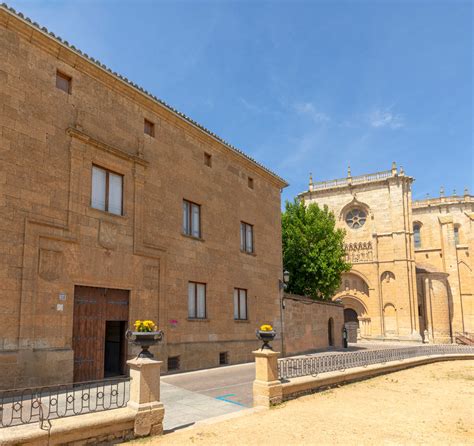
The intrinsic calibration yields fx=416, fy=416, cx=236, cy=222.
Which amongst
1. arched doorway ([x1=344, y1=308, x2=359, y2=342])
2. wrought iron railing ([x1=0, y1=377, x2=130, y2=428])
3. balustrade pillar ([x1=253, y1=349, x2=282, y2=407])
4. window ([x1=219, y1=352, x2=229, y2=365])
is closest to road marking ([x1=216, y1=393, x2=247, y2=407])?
balustrade pillar ([x1=253, y1=349, x2=282, y2=407])

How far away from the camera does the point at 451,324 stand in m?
48.6

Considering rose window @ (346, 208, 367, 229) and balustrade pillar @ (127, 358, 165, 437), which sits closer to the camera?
balustrade pillar @ (127, 358, 165, 437)

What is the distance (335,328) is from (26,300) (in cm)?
2333

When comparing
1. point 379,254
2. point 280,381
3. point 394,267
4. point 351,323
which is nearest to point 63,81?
point 280,381

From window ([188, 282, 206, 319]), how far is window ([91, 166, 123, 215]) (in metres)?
4.77

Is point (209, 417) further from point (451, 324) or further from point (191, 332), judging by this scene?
point (451, 324)

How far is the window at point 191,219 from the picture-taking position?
17.9 metres

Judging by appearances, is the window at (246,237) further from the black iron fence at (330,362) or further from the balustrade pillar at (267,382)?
the balustrade pillar at (267,382)

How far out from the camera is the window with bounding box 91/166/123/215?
14.2 metres

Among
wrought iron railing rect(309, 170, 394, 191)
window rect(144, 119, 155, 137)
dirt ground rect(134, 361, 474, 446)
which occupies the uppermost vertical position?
wrought iron railing rect(309, 170, 394, 191)

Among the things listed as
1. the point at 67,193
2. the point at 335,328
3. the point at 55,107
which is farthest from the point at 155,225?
the point at 335,328

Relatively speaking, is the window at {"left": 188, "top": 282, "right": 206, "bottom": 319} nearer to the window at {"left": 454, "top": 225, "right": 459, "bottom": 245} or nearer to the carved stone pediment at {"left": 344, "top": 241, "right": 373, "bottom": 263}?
the carved stone pediment at {"left": 344, "top": 241, "right": 373, "bottom": 263}

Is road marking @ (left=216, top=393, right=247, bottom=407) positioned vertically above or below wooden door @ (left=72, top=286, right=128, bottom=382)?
below

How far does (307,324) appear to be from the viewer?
84.8 ft
